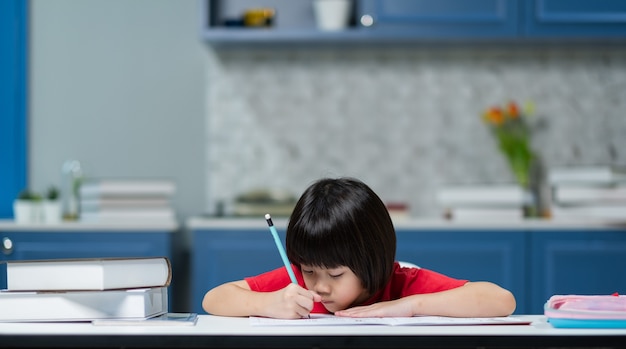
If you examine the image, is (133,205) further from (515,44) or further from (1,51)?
(515,44)

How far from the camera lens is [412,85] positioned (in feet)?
12.8

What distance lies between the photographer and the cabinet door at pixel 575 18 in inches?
139

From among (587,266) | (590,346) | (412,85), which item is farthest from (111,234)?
(590,346)

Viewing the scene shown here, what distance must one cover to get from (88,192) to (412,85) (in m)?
A: 1.50

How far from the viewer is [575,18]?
3.56 metres

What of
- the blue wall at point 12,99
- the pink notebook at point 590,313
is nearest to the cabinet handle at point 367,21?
the blue wall at point 12,99

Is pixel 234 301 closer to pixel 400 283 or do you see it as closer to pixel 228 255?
pixel 400 283

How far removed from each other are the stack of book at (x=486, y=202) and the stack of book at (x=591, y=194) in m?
0.15

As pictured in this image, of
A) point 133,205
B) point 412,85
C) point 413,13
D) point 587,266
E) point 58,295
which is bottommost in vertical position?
point 587,266

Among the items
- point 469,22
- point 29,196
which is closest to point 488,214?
point 469,22

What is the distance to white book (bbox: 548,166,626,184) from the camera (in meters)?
3.41

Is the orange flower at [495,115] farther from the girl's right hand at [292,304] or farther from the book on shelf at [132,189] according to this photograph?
the girl's right hand at [292,304]

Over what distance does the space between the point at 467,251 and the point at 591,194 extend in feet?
1.81

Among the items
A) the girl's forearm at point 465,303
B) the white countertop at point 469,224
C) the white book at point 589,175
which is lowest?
the white countertop at point 469,224
